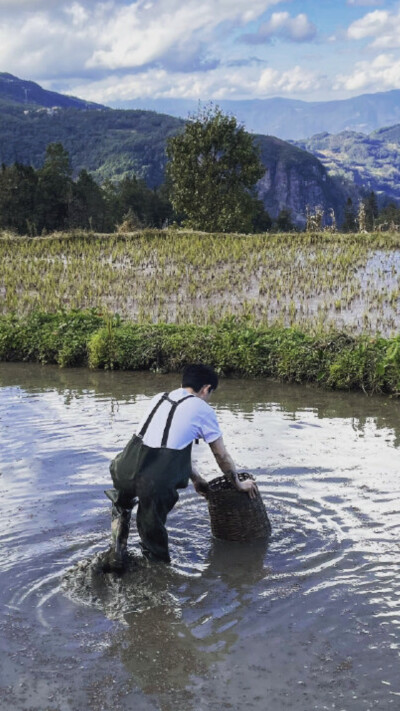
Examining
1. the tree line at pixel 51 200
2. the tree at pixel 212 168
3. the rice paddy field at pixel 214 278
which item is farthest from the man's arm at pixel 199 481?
the tree line at pixel 51 200

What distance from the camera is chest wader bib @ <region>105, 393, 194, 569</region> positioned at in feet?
14.1

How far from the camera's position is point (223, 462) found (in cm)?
456

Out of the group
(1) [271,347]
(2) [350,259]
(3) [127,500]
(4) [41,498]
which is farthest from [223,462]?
(2) [350,259]

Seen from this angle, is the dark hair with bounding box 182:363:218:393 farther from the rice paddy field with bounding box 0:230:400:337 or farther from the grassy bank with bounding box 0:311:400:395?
the rice paddy field with bounding box 0:230:400:337

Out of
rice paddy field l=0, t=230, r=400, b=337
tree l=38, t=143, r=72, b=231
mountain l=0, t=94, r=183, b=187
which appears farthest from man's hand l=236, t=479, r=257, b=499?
mountain l=0, t=94, r=183, b=187

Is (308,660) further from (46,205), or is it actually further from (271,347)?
(46,205)

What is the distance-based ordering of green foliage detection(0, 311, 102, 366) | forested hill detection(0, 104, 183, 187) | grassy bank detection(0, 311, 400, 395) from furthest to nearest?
forested hill detection(0, 104, 183, 187), green foliage detection(0, 311, 102, 366), grassy bank detection(0, 311, 400, 395)

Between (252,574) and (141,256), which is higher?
(141,256)

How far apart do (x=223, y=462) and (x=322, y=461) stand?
96.3 inches

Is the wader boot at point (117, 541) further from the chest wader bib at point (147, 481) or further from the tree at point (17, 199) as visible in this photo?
the tree at point (17, 199)

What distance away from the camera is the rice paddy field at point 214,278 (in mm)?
12562

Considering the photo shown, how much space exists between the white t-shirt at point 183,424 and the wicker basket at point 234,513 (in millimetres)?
690

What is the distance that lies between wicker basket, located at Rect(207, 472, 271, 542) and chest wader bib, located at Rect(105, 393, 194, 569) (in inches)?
21.3

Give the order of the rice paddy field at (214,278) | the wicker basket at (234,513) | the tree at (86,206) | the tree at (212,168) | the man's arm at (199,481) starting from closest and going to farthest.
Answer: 1. the man's arm at (199,481)
2. the wicker basket at (234,513)
3. the rice paddy field at (214,278)
4. the tree at (212,168)
5. the tree at (86,206)
